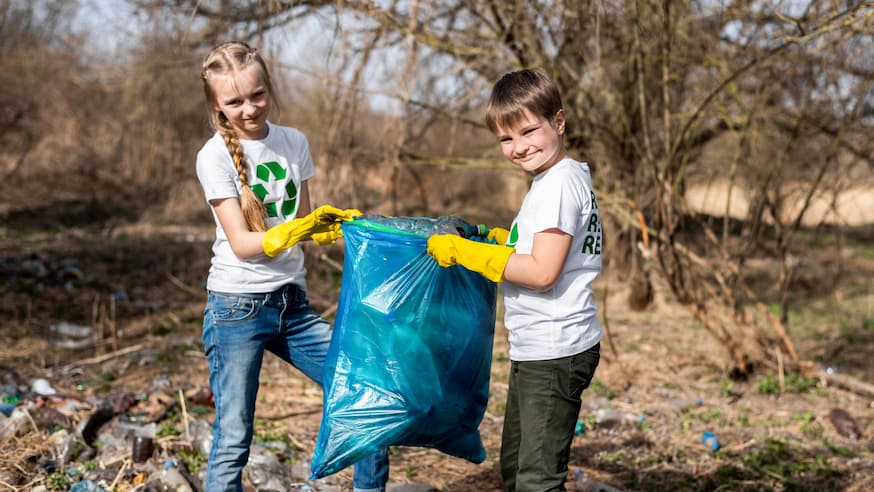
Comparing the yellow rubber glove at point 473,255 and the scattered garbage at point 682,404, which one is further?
the scattered garbage at point 682,404

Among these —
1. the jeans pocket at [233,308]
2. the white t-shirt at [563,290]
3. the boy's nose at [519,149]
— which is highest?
the boy's nose at [519,149]

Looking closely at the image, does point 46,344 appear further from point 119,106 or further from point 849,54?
point 119,106

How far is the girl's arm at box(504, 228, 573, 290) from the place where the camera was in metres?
2.06

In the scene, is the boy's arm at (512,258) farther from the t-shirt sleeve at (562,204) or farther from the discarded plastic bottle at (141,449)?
the discarded plastic bottle at (141,449)

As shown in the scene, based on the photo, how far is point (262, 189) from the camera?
96.9 inches

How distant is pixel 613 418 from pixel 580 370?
225 centimetres

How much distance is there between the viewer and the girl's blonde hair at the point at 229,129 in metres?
2.38

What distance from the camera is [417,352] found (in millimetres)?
2293

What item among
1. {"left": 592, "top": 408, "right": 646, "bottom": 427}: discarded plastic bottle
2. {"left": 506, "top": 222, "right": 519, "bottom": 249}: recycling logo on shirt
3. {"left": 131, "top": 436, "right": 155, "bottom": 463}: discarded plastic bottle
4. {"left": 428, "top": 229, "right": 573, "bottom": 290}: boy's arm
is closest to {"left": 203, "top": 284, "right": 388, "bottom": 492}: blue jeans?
{"left": 428, "top": 229, "right": 573, "bottom": 290}: boy's arm

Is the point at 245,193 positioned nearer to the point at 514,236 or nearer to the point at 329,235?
the point at 329,235

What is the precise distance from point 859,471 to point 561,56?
3.34 meters

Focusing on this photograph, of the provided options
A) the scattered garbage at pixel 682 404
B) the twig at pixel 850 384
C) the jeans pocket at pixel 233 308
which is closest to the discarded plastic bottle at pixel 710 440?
the scattered garbage at pixel 682 404

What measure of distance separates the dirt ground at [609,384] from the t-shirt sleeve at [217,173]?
4.65 ft

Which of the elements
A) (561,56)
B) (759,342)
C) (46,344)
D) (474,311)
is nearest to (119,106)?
(46,344)
